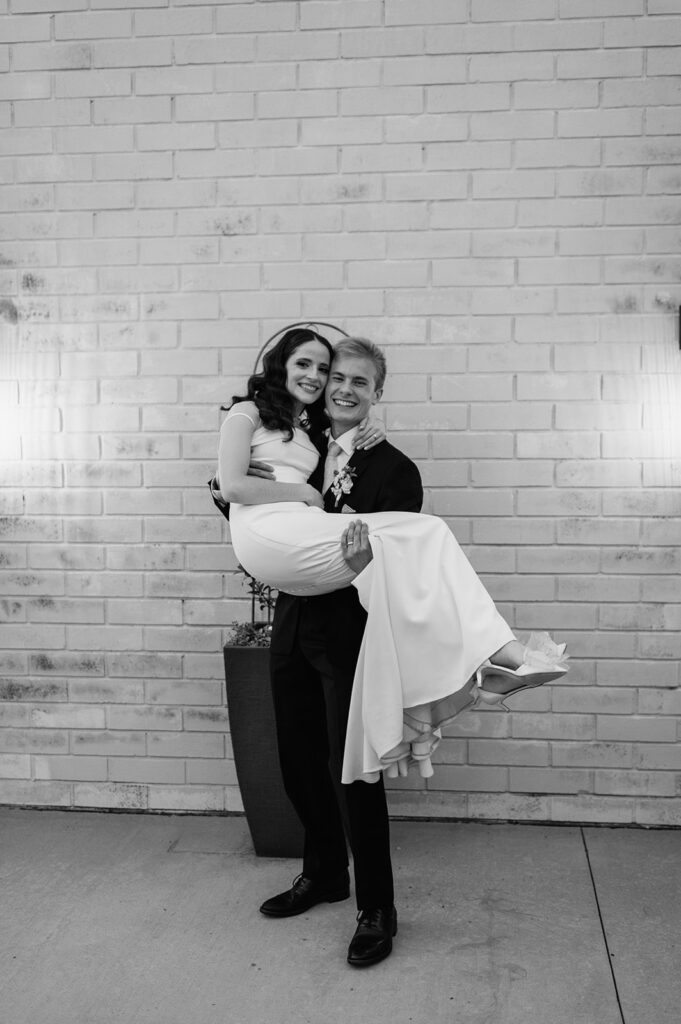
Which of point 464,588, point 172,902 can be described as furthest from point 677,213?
point 172,902

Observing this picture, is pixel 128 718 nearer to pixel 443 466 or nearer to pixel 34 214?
pixel 443 466

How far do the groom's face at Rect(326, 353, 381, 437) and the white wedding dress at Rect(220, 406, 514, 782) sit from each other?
0.29m

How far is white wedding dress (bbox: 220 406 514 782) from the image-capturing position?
7.99ft

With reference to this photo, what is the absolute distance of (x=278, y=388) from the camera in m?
2.69

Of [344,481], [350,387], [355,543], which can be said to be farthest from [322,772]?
[350,387]

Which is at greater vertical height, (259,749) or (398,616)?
(398,616)

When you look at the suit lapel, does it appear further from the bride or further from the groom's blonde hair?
the groom's blonde hair

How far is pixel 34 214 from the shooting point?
11.4 feet


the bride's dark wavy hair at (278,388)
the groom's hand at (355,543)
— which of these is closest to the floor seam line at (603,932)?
the groom's hand at (355,543)

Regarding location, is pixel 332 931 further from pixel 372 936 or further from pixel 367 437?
pixel 367 437

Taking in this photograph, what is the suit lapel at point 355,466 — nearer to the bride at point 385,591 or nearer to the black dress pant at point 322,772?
the bride at point 385,591

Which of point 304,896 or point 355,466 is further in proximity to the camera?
point 304,896

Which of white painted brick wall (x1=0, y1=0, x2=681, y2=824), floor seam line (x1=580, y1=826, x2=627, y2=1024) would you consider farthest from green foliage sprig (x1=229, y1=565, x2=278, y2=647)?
floor seam line (x1=580, y1=826, x2=627, y2=1024)

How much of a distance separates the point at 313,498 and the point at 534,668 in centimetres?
77
